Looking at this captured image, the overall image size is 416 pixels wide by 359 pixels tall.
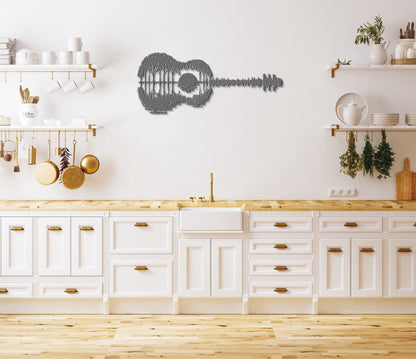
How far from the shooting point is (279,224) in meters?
4.25

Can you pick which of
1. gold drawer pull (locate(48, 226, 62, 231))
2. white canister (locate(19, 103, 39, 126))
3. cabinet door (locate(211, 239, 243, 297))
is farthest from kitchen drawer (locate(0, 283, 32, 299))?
cabinet door (locate(211, 239, 243, 297))

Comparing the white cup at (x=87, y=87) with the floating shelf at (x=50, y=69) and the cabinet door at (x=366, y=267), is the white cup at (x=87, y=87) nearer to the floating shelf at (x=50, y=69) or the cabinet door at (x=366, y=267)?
the floating shelf at (x=50, y=69)

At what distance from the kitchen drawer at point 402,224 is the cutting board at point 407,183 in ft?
1.70

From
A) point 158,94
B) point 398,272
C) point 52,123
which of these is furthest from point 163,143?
point 398,272

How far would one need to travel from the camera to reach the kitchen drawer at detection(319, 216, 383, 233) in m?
4.26

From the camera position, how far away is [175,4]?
4715 mm

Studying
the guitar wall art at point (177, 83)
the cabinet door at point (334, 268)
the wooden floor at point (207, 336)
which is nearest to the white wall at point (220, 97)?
the guitar wall art at point (177, 83)

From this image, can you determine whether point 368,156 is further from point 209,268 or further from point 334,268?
point 209,268

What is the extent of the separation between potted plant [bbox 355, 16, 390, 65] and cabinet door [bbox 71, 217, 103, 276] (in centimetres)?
254

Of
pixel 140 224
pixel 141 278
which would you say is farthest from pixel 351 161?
pixel 141 278

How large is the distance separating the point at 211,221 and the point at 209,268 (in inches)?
14.2

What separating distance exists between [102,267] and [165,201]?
0.75m

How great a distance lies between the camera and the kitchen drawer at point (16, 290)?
4.26 meters

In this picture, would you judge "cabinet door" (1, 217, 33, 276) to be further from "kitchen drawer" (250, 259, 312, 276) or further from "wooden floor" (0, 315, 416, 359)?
"kitchen drawer" (250, 259, 312, 276)
